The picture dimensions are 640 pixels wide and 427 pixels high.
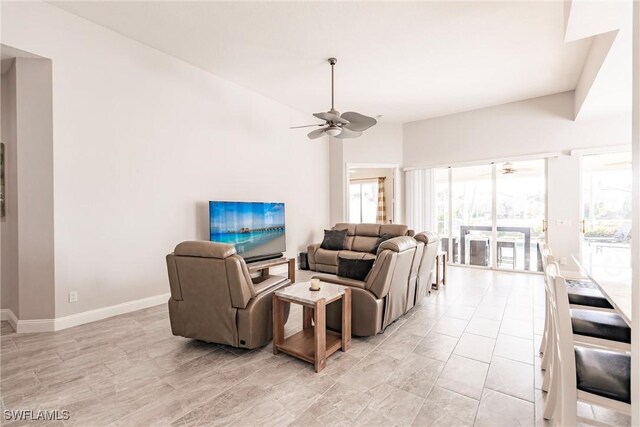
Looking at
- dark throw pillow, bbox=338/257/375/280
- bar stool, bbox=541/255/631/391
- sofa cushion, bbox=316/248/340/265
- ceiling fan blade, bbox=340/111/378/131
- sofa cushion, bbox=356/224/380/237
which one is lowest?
sofa cushion, bbox=316/248/340/265

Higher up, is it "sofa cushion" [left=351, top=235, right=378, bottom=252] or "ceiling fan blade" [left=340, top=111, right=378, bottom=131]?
"ceiling fan blade" [left=340, top=111, right=378, bottom=131]

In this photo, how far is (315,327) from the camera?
2242 millimetres

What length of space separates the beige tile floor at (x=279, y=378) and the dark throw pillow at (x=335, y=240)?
9.55 ft

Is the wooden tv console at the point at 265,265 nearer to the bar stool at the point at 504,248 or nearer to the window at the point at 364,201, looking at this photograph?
the bar stool at the point at 504,248

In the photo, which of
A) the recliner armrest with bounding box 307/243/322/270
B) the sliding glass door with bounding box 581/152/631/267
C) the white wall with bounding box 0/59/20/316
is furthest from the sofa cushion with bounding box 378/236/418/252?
the sliding glass door with bounding box 581/152/631/267

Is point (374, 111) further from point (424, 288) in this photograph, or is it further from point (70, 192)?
point (70, 192)

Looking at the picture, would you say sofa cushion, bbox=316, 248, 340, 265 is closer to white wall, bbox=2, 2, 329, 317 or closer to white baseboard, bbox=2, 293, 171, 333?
white wall, bbox=2, 2, 329, 317

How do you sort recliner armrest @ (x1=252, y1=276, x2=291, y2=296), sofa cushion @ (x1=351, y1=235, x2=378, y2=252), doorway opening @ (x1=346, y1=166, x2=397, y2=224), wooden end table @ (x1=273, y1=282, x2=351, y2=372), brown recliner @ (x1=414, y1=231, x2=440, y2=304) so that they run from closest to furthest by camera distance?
wooden end table @ (x1=273, y1=282, x2=351, y2=372) → recliner armrest @ (x1=252, y1=276, x2=291, y2=296) → brown recliner @ (x1=414, y1=231, x2=440, y2=304) → sofa cushion @ (x1=351, y1=235, x2=378, y2=252) → doorway opening @ (x1=346, y1=166, x2=397, y2=224)

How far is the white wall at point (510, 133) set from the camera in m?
5.01

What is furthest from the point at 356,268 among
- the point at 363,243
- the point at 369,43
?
the point at 363,243

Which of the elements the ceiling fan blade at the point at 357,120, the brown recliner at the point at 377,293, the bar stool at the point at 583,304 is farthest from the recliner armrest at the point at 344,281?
the ceiling fan blade at the point at 357,120

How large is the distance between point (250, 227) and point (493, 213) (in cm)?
501

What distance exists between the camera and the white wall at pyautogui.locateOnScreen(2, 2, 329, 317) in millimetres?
3037

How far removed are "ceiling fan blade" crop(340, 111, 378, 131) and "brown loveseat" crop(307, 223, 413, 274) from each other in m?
2.49
